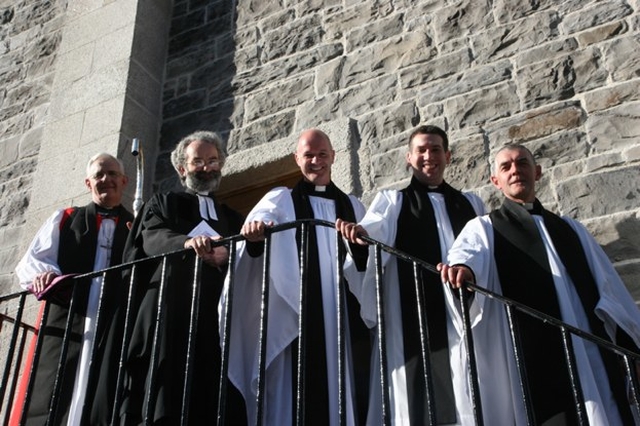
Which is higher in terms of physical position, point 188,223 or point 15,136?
point 15,136

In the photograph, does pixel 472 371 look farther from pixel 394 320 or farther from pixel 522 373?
pixel 394 320

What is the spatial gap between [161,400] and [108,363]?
1.56 feet

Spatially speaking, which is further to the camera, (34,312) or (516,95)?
(34,312)

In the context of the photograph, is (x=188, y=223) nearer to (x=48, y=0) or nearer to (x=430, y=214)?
(x=430, y=214)

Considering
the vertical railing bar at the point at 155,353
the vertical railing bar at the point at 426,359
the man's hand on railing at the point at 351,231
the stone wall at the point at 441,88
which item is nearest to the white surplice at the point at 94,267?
the vertical railing bar at the point at 155,353

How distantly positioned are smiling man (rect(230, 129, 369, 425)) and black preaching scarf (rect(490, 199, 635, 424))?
717 millimetres

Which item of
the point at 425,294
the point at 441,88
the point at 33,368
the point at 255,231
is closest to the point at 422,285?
the point at 425,294

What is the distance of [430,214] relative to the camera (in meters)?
3.85

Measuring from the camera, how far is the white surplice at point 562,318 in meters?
3.21

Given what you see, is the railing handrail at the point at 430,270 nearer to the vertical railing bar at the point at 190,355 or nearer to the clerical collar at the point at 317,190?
the vertical railing bar at the point at 190,355

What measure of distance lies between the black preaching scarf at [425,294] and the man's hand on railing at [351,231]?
34 centimetres

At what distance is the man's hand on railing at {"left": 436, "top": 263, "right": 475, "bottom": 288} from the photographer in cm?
315

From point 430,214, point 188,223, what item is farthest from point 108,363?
point 430,214

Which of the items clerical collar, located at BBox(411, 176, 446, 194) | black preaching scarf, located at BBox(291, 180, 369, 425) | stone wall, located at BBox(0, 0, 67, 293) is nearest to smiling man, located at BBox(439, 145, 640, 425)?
clerical collar, located at BBox(411, 176, 446, 194)
